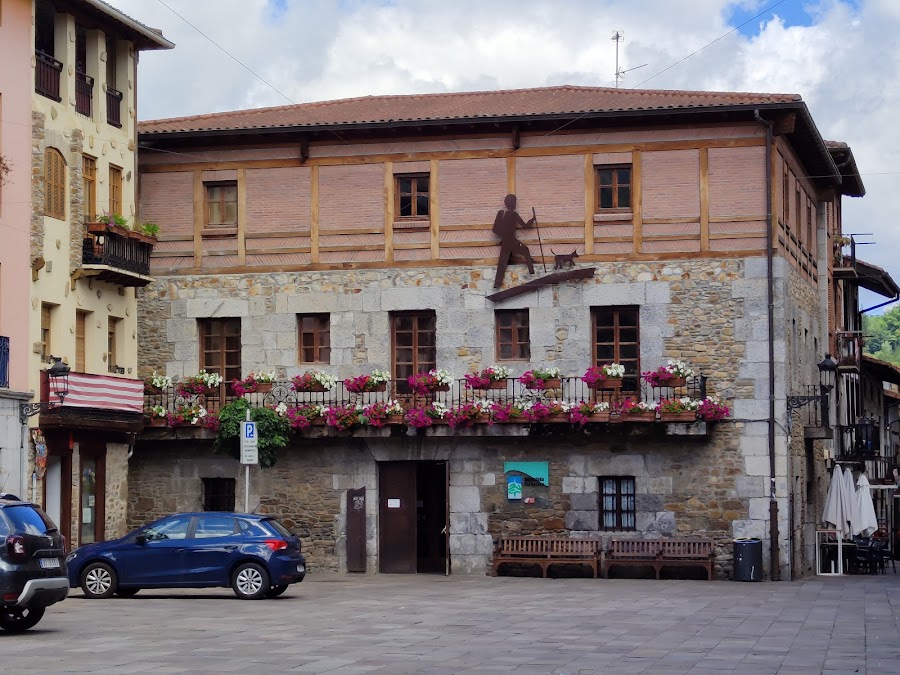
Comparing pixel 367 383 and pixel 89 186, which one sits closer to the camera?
pixel 89 186

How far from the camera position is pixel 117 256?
3250 centimetres

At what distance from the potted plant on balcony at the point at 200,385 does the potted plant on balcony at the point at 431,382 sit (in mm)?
4280

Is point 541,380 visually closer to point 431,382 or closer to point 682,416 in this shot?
point 431,382

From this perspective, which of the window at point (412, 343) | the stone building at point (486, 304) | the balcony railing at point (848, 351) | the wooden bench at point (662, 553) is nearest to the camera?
→ the wooden bench at point (662, 553)

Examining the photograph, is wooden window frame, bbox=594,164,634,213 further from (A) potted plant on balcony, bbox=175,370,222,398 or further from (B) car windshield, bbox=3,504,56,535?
(B) car windshield, bbox=3,504,56,535

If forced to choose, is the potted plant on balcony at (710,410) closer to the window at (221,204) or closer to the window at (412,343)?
the window at (412,343)

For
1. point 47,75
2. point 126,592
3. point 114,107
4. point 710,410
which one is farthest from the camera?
point 114,107

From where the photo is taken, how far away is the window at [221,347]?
35.3 metres

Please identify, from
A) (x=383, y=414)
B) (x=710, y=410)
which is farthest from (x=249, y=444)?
(x=710, y=410)

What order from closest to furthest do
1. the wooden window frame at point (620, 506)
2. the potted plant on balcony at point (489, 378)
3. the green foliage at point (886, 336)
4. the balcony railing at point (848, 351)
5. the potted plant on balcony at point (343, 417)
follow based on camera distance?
the potted plant on balcony at point (489, 378) → the wooden window frame at point (620, 506) → the potted plant on balcony at point (343, 417) → the balcony railing at point (848, 351) → the green foliage at point (886, 336)

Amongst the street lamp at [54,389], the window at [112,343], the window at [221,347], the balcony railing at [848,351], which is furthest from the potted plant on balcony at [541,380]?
the balcony railing at [848,351]

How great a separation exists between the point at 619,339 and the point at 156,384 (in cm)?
996

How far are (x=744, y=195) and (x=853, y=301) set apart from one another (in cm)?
2179

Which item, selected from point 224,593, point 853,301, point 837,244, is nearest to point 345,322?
point 224,593
